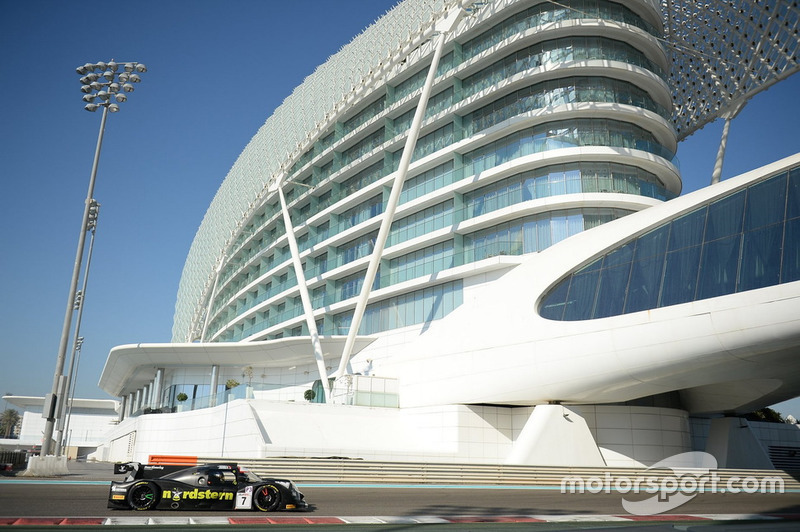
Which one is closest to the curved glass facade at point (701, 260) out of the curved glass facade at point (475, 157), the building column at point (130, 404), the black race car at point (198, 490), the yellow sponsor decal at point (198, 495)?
the curved glass facade at point (475, 157)

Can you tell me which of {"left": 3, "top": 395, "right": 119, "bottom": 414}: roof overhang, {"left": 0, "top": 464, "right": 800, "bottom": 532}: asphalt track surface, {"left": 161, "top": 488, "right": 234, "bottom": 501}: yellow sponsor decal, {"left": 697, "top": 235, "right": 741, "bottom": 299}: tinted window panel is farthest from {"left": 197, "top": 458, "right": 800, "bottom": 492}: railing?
{"left": 3, "top": 395, "right": 119, "bottom": 414}: roof overhang

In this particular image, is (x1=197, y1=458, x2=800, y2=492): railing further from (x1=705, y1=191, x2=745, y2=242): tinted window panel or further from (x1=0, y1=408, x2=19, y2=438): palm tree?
(x1=0, y1=408, x2=19, y2=438): palm tree

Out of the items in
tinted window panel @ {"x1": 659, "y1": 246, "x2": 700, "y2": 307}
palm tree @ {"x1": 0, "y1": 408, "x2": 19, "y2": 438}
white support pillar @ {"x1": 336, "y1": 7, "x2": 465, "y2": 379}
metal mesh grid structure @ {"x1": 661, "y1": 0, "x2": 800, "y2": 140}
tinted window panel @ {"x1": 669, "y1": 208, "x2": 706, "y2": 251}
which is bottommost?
palm tree @ {"x1": 0, "y1": 408, "x2": 19, "y2": 438}

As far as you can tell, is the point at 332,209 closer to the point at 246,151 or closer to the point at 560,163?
the point at 560,163

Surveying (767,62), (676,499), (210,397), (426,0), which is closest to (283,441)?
(210,397)

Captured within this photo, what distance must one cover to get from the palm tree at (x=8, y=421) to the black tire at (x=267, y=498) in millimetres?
191518

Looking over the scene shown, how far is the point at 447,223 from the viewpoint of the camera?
43750mm

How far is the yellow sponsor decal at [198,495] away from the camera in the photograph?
1281cm

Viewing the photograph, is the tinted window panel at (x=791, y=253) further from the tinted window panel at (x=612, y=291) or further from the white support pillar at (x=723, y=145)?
the white support pillar at (x=723, y=145)

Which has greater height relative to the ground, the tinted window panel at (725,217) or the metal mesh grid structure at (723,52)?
the metal mesh grid structure at (723,52)

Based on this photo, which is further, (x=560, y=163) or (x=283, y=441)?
(x=560, y=163)

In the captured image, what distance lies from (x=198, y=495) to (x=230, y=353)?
3896cm

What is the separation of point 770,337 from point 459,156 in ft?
88.9

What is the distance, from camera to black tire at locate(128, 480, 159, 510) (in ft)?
41.2
